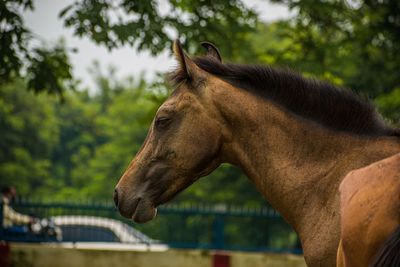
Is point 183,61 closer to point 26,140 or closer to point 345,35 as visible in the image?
point 345,35

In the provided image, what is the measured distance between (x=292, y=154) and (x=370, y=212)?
5.40 ft

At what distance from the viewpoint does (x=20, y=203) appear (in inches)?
462

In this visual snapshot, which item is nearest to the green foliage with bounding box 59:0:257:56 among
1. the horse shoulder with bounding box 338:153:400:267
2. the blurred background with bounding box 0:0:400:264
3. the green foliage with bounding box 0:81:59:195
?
the blurred background with bounding box 0:0:400:264

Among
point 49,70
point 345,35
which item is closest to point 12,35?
point 49,70

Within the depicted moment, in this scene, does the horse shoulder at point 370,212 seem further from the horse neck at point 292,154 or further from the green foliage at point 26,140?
the green foliage at point 26,140

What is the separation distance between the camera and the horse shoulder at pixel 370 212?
3.21m

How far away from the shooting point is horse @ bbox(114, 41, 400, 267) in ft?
15.4

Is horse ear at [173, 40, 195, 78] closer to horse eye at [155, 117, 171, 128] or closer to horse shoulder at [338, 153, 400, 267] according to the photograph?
horse eye at [155, 117, 171, 128]

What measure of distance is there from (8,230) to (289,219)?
305 inches

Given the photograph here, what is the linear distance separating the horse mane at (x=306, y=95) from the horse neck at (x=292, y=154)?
0.06m

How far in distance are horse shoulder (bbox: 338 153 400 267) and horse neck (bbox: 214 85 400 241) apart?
972 mm

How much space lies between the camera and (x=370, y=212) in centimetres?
328

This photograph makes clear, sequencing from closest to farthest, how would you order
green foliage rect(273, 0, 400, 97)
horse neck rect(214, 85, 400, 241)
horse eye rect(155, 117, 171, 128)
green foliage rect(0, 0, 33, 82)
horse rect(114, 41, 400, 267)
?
horse neck rect(214, 85, 400, 241)
horse rect(114, 41, 400, 267)
horse eye rect(155, 117, 171, 128)
green foliage rect(0, 0, 33, 82)
green foliage rect(273, 0, 400, 97)

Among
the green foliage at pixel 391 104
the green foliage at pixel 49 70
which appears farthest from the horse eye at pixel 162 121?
the green foliage at pixel 391 104
